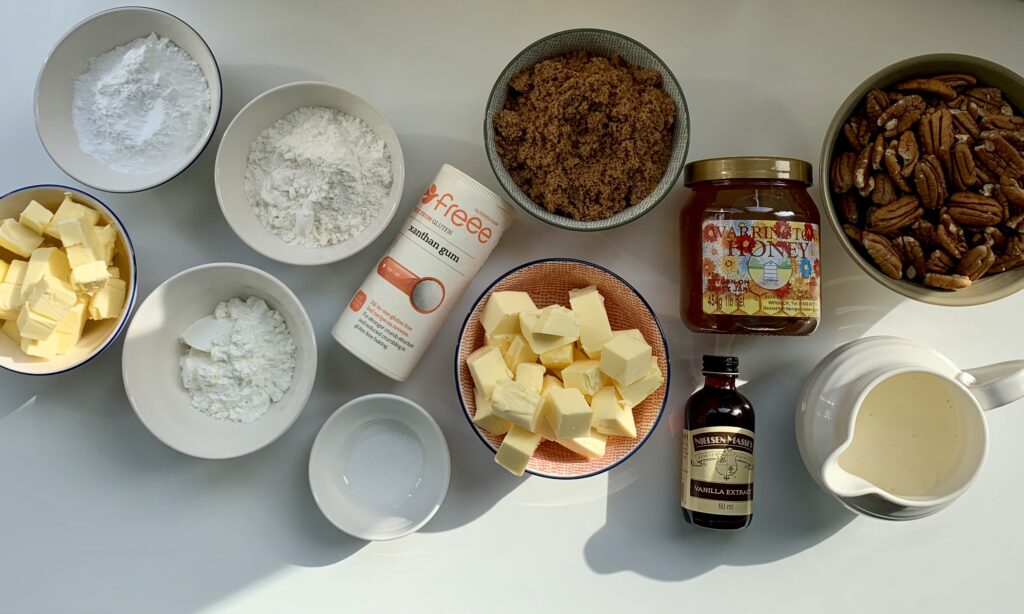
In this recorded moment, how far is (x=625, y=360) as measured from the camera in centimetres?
91

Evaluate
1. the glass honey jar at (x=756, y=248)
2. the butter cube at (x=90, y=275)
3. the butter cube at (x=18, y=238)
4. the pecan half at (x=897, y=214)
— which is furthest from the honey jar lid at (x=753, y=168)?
the butter cube at (x=18, y=238)

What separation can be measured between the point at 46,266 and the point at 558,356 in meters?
0.75

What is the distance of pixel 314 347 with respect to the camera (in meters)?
0.98

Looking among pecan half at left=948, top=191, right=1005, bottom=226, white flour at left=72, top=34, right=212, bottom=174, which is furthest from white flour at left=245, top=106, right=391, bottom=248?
pecan half at left=948, top=191, right=1005, bottom=226

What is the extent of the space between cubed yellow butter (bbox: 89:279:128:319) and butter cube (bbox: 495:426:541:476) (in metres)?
0.61

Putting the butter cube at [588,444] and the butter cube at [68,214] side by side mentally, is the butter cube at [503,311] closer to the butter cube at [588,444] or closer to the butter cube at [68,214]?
the butter cube at [588,444]

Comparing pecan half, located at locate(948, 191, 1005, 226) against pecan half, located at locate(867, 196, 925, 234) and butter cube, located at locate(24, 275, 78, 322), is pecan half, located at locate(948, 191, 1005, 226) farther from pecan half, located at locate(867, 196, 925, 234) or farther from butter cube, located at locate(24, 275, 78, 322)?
butter cube, located at locate(24, 275, 78, 322)

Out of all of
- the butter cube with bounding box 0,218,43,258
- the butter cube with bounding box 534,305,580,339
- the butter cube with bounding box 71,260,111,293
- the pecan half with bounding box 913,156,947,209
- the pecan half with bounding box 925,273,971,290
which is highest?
the pecan half with bounding box 913,156,947,209

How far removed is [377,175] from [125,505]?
67cm

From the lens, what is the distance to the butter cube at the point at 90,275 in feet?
3.10

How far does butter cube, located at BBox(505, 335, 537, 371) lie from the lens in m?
0.97

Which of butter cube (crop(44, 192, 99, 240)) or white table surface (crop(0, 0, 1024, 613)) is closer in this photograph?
butter cube (crop(44, 192, 99, 240))

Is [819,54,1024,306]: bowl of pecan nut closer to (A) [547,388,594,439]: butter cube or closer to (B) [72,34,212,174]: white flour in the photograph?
(A) [547,388,594,439]: butter cube

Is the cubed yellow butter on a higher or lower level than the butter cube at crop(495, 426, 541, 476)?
higher
